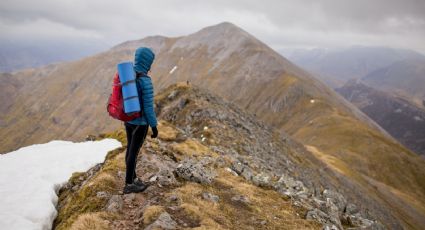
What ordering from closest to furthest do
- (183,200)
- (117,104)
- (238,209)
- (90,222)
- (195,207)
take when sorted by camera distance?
(90,222)
(117,104)
(195,207)
(183,200)
(238,209)

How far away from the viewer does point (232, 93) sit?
191125 mm

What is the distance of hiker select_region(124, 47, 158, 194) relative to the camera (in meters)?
10.8

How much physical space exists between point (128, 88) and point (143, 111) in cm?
100

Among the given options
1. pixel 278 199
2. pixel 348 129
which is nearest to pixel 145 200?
pixel 278 199

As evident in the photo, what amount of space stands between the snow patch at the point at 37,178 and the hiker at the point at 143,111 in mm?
3077

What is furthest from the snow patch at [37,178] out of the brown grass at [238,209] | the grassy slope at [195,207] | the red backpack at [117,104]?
the brown grass at [238,209]

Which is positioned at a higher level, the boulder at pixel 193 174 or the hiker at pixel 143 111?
the hiker at pixel 143 111

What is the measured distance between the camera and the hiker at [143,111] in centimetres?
1084

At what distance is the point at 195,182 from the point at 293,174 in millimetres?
28363

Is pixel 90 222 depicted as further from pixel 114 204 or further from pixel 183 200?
pixel 183 200

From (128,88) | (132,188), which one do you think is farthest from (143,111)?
(132,188)

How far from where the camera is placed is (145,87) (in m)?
10.8

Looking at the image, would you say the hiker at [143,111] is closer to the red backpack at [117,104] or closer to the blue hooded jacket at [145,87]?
the blue hooded jacket at [145,87]

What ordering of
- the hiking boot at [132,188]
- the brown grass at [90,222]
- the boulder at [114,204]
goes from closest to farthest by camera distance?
the brown grass at [90,222], the boulder at [114,204], the hiking boot at [132,188]
